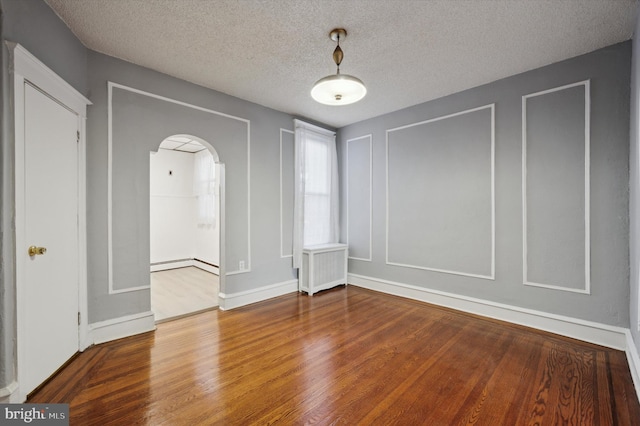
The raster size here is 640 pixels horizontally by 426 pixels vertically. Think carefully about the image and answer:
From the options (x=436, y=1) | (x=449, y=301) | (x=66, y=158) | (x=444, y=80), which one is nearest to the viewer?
(x=436, y=1)

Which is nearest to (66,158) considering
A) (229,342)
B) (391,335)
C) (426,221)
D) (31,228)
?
(31,228)

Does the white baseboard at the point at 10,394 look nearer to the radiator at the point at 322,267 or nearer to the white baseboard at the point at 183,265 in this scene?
the radiator at the point at 322,267

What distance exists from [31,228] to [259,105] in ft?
9.27

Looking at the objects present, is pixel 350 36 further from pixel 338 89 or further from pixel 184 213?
pixel 184 213

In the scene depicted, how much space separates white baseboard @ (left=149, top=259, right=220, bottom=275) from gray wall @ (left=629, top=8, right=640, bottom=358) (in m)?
5.59

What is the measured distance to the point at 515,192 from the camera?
121 inches

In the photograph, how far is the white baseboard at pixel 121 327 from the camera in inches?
101

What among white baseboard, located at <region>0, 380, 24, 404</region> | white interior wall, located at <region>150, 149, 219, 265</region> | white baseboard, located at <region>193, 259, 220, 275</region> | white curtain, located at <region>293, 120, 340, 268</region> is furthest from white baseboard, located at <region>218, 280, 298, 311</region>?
white interior wall, located at <region>150, 149, 219, 265</region>

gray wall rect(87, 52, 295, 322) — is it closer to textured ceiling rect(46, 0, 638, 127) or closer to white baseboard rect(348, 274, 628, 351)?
textured ceiling rect(46, 0, 638, 127)

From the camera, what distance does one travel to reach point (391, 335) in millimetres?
2793

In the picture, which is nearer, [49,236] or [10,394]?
[10,394]

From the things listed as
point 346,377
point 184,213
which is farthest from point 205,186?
point 346,377

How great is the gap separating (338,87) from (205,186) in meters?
4.54

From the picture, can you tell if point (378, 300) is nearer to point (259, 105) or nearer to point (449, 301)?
point (449, 301)
